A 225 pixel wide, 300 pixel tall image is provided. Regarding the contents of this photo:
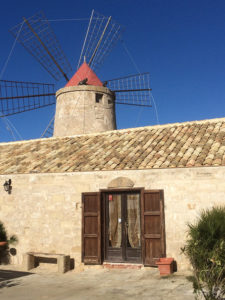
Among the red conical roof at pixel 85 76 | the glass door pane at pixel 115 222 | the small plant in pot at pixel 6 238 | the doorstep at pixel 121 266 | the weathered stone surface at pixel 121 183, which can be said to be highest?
the red conical roof at pixel 85 76

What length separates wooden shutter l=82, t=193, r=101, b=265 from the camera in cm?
877

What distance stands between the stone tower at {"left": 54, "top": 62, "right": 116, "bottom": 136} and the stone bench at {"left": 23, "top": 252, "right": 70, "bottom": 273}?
23.6 feet

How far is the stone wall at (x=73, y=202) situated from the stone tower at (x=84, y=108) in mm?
5746

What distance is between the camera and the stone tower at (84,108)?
50.7ft

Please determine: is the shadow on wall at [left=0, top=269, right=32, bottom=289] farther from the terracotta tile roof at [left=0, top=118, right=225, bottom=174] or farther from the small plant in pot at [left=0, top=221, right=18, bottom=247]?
the terracotta tile roof at [left=0, top=118, right=225, bottom=174]

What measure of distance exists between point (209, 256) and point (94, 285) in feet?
9.50

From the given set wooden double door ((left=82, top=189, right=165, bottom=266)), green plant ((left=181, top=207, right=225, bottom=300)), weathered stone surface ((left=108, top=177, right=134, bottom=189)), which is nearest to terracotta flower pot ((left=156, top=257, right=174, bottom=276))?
wooden double door ((left=82, top=189, right=165, bottom=266))

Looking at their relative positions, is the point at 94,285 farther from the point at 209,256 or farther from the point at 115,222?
the point at 209,256

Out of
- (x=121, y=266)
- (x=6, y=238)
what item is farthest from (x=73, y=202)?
(x=6, y=238)

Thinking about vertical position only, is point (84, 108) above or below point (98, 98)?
below

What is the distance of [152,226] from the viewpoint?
8336mm

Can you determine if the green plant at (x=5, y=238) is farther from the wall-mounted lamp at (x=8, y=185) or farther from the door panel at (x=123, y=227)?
the door panel at (x=123, y=227)

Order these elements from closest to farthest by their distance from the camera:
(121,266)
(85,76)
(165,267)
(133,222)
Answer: (165,267) < (121,266) < (133,222) < (85,76)

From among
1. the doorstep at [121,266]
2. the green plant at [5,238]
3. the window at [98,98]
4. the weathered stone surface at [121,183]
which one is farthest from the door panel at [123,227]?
the window at [98,98]
